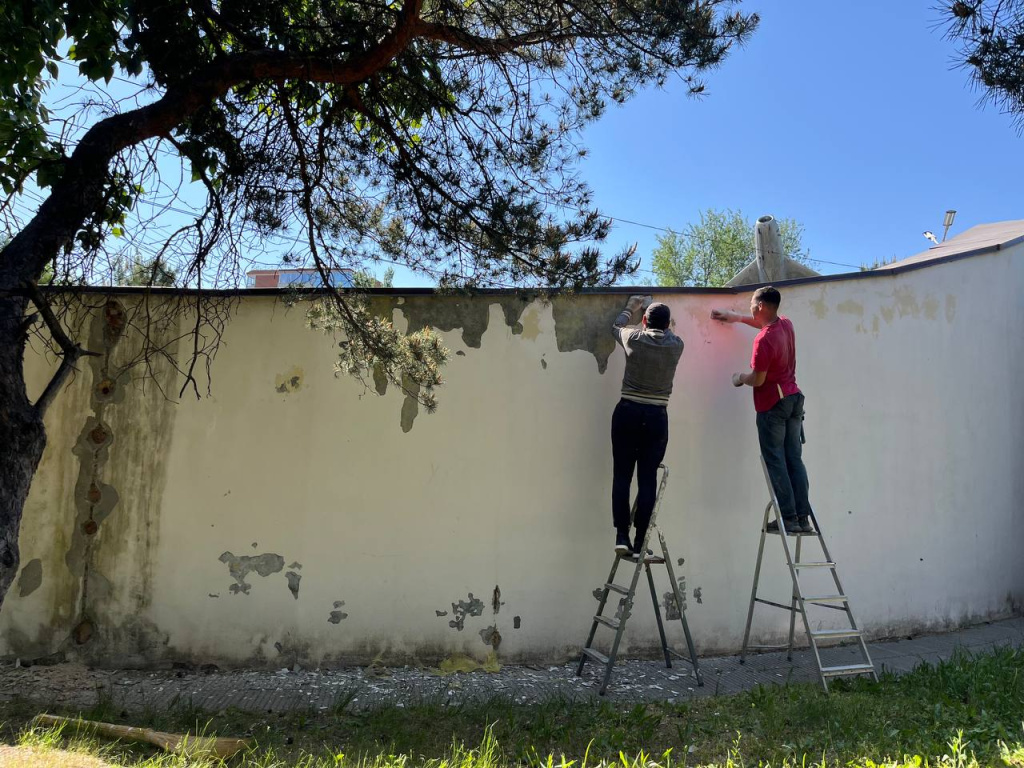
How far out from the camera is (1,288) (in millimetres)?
3838

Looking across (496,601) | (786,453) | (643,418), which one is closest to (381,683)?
(496,601)

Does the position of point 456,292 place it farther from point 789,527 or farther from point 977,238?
point 977,238

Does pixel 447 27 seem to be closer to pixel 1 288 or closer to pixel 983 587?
pixel 1 288

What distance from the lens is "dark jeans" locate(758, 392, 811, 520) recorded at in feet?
16.3

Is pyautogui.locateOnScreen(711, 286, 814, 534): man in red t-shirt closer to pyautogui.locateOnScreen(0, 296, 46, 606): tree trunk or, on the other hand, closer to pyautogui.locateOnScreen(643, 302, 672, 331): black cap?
pyautogui.locateOnScreen(643, 302, 672, 331): black cap

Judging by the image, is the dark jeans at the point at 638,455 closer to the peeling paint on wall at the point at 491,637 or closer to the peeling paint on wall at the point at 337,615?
the peeling paint on wall at the point at 491,637

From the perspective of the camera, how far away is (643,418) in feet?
16.0

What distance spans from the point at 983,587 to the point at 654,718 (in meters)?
3.73

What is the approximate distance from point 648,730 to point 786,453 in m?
2.16

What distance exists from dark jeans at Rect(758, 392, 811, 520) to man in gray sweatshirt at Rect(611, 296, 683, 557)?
70 centimetres

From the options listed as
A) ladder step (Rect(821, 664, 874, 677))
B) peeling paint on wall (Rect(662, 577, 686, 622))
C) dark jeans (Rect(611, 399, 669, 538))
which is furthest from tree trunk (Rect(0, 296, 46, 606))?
ladder step (Rect(821, 664, 874, 677))

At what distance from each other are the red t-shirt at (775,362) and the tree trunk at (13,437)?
4.26m

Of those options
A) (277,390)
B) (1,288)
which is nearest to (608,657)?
(277,390)

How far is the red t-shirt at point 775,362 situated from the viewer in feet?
16.3
